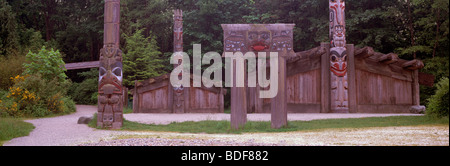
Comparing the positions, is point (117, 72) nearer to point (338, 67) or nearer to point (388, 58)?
point (338, 67)

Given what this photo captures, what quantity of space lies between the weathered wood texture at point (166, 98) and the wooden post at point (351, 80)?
5818 mm

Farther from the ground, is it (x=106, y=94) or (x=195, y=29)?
(x=195, y=29)

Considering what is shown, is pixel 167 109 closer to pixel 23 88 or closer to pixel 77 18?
pixel 23 88

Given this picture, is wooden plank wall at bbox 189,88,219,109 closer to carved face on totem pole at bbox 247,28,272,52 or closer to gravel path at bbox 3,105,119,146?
gravel path at bbox 3,105,119,146

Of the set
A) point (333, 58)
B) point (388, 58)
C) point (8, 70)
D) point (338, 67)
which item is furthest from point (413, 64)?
point (8, 70)

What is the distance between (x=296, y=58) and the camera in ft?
50.1

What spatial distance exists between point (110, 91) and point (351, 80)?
1068 centimetres

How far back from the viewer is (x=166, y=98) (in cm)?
1639

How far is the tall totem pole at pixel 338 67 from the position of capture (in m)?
14.8

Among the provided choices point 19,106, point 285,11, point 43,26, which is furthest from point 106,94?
point 43,26

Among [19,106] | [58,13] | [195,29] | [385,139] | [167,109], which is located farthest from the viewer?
[58,13]

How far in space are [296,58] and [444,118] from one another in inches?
291

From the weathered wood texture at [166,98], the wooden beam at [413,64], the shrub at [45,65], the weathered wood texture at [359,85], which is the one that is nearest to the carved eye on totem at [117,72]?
the weathered wood texture at [166,98]

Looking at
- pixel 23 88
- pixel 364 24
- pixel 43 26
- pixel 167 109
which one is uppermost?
pixel 43 26
